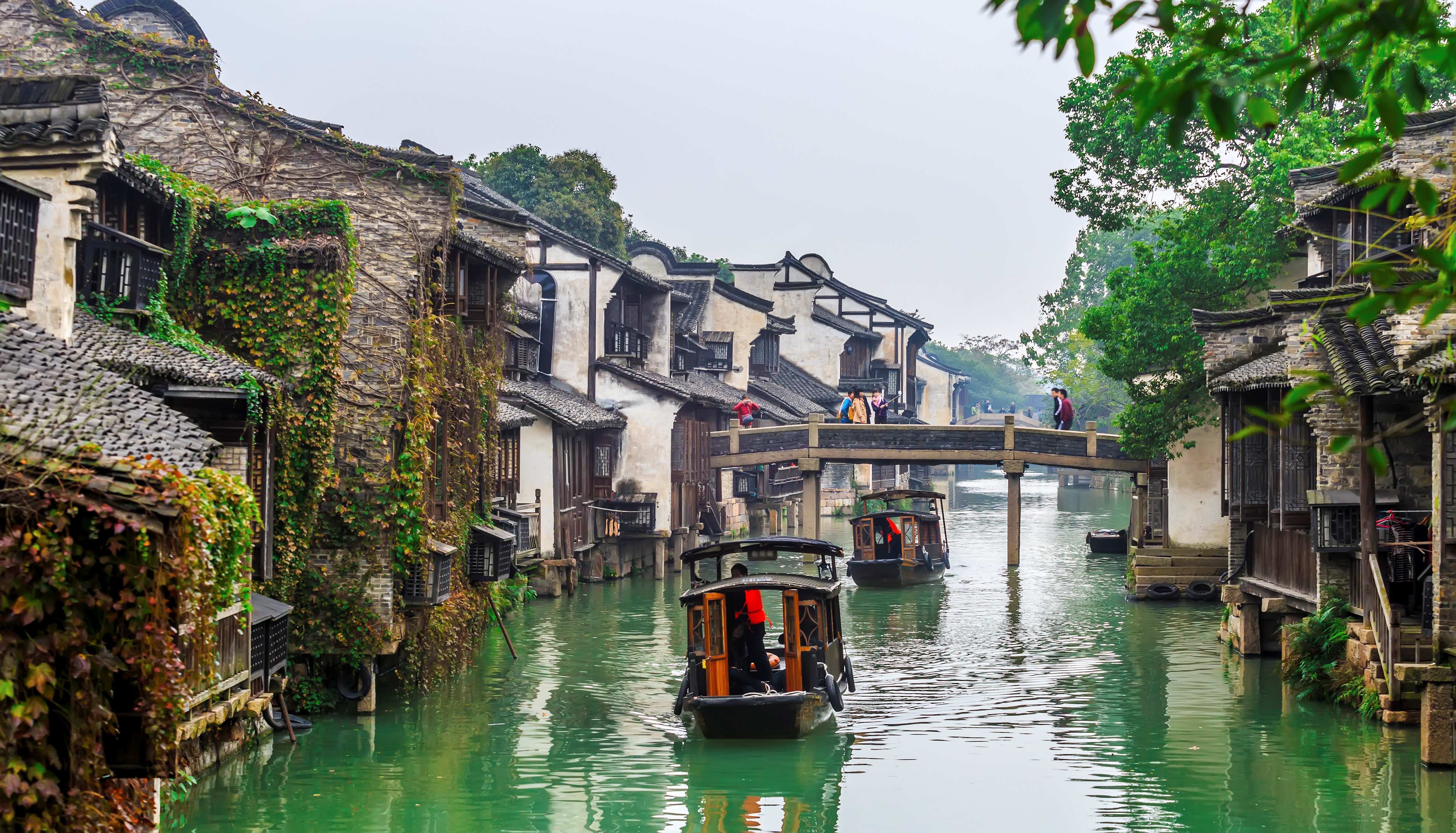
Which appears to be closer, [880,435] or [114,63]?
[114,63]

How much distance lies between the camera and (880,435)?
37250 mm

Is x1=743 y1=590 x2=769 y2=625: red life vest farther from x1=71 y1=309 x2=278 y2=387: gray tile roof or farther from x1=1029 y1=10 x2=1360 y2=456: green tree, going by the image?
x1=1029 y1=10 x2=1360 y2=456: green tree

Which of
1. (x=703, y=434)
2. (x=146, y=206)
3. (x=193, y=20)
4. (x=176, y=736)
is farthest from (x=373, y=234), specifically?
(x=703, y=434)

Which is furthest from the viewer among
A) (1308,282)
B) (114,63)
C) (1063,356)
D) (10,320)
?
(1063,356)

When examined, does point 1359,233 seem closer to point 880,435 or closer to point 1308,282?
point 1308,282

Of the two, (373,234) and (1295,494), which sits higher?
(373,234)

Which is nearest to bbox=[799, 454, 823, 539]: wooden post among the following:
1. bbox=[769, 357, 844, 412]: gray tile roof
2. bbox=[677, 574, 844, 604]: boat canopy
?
bbox=[769, 357, 844, 412]: gray tile roof

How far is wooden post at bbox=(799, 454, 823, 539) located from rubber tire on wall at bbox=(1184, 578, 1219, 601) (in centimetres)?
1069

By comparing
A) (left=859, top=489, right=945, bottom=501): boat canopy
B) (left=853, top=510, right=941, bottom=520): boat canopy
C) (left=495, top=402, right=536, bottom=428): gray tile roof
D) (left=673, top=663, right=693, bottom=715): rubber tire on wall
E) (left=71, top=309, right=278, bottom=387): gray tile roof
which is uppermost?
(left=495, top=402, right=536, bottom=428): gray tile roof

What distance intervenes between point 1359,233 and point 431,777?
559 inches

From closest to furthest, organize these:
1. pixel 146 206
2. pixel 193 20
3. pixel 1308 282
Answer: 1. pixel 146 206
2. pixel 193 20
3. pixel 1308 282

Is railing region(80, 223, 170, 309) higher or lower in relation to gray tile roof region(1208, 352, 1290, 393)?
higher

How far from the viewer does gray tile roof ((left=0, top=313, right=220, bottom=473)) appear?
776 centimetres

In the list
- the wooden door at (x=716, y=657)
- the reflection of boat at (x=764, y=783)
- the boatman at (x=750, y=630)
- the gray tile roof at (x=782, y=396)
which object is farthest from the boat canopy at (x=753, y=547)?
the gray tile roof at (x=782, y=396)
